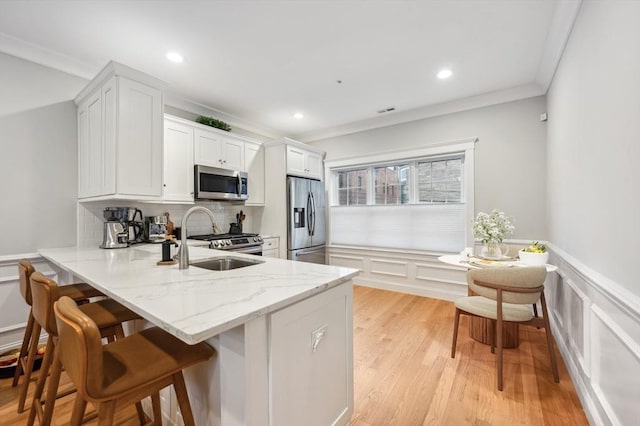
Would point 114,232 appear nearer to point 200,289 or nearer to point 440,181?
point 200,289

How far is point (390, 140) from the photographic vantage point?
4.28 metres

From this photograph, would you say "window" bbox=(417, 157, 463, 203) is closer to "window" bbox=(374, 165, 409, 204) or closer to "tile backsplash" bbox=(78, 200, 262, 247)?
"window" bbox=(374, 165, 409, 204)

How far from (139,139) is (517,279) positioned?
3224 mm

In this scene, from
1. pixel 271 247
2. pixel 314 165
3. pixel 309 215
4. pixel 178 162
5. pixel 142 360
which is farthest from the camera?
pixel 314 165

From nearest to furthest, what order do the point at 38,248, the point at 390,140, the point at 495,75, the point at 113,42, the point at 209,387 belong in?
the point at 209,387
the point at 113,42
the point at 38,248
the point at 495,75
the point at 390,140

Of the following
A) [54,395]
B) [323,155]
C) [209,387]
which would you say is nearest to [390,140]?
[323,155]

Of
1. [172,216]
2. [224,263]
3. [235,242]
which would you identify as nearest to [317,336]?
[224,263]

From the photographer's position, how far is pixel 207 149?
3.60 meters

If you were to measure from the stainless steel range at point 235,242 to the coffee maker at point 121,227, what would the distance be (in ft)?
2.27

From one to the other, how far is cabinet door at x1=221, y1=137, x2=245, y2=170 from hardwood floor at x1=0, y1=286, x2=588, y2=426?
2.67m

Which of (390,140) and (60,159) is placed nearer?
(60,159)

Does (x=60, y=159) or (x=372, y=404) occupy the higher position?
(x=60, y=159)

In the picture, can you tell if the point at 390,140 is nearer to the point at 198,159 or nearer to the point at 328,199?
the point at 328,199

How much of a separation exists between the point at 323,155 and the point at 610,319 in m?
4.14
